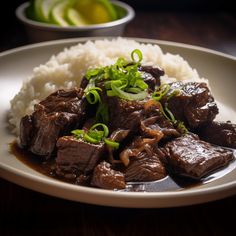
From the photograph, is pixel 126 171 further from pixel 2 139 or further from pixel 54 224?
pixel 2 139

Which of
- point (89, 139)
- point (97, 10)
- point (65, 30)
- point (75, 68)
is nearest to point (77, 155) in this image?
point (89, 139)

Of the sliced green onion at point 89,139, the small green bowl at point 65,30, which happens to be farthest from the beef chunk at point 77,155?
the small green bowl at point 65,30

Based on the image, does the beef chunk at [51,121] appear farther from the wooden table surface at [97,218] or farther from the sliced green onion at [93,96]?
the wooden table surface at [97,218]

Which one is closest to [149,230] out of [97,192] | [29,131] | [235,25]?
[97,192]

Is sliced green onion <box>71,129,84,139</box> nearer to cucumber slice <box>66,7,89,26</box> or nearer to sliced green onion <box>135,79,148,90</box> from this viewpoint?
sliced green onion <box>135,79,148,90</box>

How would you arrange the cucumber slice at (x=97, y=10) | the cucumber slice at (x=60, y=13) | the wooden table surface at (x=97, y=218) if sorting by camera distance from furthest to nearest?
the cucumber slice at (x=97, y=10) < the cucumber slice at (x=60, y=13) < the wooden table surface at (x=97, y=218)
